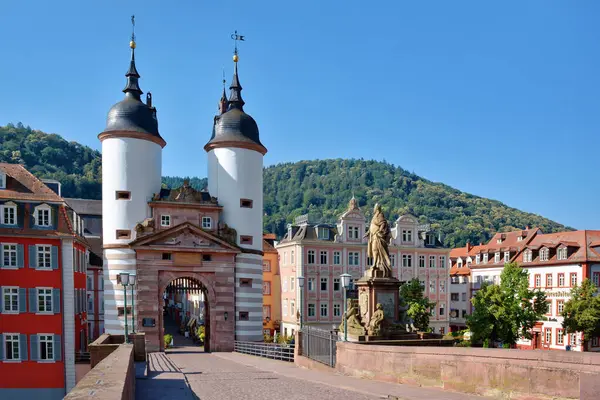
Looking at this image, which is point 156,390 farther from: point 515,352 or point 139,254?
point 139,254

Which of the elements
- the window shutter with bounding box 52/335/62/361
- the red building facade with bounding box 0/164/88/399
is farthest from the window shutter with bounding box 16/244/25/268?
the window shutter with bounding box 52/335/62/361

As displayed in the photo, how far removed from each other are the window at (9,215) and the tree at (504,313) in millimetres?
31631

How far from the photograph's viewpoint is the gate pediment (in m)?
37.5

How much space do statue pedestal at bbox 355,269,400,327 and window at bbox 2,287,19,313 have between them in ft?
75.0

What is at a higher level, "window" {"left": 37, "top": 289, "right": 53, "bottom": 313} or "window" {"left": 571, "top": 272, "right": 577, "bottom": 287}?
"window" {"left": 37, "top": 289, "right": 53, "bottom": 313}

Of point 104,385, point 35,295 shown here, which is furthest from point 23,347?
point 104,385

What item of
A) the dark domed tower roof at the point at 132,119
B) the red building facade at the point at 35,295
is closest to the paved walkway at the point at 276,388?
the red building facade at the point at 35,295

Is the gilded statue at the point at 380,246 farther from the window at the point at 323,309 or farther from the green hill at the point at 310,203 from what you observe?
the green hill at the point at 310,203

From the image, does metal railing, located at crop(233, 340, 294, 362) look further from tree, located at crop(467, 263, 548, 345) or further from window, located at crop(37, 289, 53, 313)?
tree, located at crop(467, 263, 548, 345)

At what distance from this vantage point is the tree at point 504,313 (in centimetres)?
4078

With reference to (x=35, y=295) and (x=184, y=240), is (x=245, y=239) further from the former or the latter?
Answer: (x=35, y=295)

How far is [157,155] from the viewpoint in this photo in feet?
133

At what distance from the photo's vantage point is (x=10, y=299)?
112 feet

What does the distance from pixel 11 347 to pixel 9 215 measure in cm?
791
